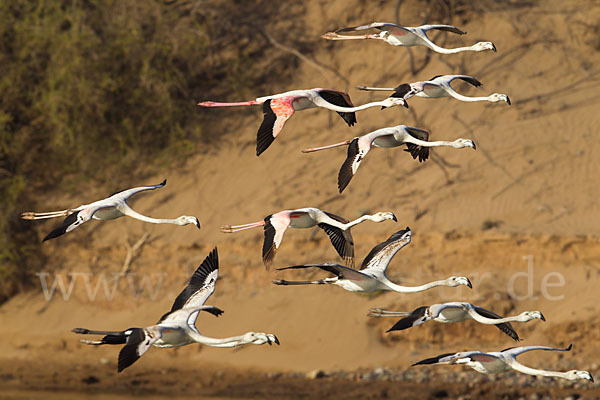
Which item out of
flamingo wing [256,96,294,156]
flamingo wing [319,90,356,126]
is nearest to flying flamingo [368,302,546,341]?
flamingo wing [256,96,294,156]

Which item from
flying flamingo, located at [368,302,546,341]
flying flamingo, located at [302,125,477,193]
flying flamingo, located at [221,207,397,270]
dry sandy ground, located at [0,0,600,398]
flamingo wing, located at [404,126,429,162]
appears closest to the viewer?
flying flamingo, located at [221,207,397,270]

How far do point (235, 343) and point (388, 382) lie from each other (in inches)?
366

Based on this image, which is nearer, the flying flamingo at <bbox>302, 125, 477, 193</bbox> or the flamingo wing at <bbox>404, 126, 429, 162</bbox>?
the flying flamingo at <bbox>302, 125, 477, 193</bbox>

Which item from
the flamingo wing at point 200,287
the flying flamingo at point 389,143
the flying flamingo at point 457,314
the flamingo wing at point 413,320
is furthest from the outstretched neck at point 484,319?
the flamingo wing at point 200,287

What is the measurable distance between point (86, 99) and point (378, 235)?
6.77 m

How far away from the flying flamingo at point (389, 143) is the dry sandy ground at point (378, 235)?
697cm

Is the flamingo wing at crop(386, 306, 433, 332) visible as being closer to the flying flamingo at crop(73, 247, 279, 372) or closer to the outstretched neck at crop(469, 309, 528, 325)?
the outstretched neck at crop(469, 309, 528, 325)

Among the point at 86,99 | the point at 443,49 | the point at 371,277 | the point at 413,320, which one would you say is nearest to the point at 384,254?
the point at 371,277

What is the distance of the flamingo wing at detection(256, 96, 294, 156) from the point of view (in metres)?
12.4

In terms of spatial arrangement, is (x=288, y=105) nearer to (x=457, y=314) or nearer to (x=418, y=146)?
(x=418, y=146)

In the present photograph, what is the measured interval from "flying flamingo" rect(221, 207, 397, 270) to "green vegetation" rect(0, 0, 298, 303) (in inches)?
463

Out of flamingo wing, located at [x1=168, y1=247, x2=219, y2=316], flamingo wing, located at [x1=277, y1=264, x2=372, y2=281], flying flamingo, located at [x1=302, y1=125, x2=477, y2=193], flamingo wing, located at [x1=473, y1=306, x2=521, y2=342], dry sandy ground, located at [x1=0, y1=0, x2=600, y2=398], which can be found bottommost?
dry sandy ground, located at [x1=0, y1=0, x2=600, y2=398]

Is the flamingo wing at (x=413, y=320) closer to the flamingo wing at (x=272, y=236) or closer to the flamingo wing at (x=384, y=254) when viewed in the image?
the flamingo wing at (x=384, y=254)

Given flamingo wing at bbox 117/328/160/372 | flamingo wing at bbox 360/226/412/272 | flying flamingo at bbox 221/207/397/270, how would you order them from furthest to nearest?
flamingo wing at bbox 360/226/412/272 → flying flamingo at bbox 221/207/397/270 → flamingo wing at bbox 117/328/160/372
